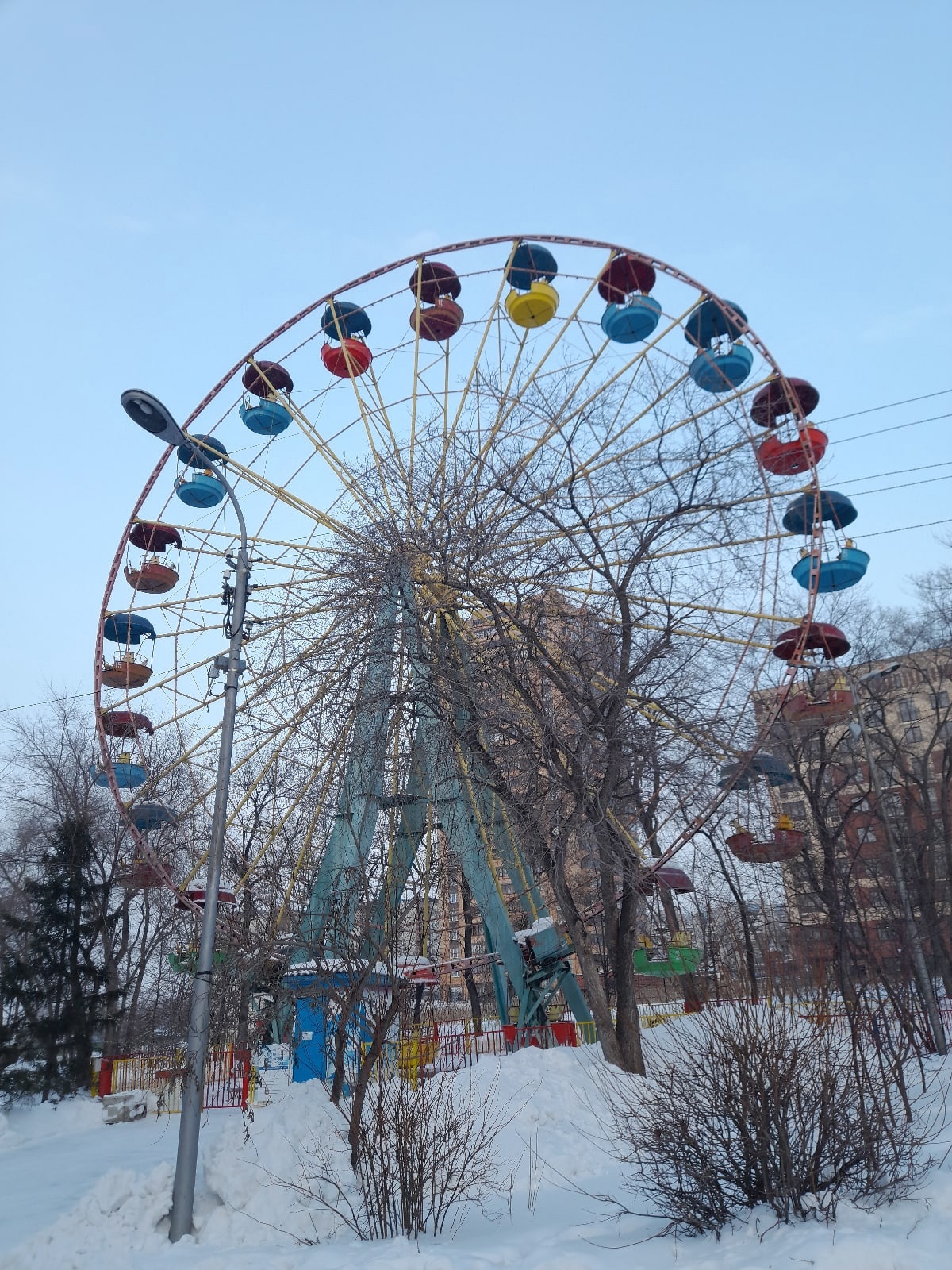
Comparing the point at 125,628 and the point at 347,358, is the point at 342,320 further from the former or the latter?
the point at 125,628

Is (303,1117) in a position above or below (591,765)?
below

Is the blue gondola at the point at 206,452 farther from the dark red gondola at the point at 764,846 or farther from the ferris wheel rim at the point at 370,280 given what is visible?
the dark red gondola at the point at 764,846

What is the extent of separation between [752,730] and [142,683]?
1109 centimetres

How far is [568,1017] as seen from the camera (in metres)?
24.7

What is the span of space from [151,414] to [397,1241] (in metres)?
7.63

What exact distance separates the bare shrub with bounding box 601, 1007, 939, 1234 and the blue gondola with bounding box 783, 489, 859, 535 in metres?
11.4

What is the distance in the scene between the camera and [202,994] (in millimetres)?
8484

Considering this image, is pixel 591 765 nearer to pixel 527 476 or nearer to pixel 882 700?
pixel 527 476

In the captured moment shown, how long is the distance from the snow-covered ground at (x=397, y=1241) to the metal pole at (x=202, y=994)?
0.31 meters

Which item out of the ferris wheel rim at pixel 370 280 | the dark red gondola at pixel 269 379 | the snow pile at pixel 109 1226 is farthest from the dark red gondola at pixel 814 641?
the snow pile at pixel 109 1226

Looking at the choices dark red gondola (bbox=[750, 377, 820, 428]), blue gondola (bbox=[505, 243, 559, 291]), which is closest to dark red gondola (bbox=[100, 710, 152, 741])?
blue gondola (bbox=[505, 243, 559, 291])

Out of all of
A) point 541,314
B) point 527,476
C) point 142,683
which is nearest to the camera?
point 527,476

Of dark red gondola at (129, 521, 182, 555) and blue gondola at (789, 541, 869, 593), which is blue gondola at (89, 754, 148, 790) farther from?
blue gondola at (789, 541, 869, 593)

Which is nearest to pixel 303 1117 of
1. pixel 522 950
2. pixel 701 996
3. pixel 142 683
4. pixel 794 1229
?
pixel 701 996
